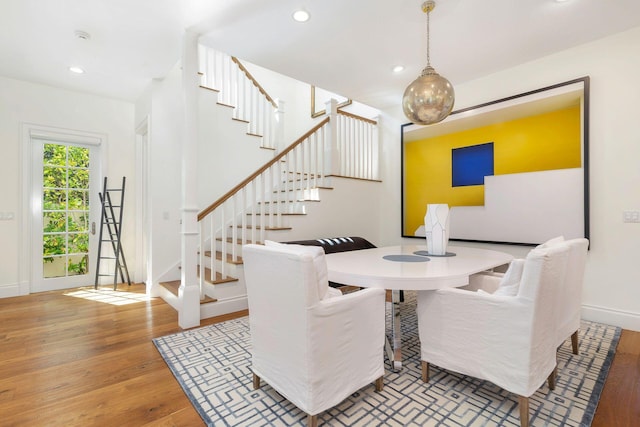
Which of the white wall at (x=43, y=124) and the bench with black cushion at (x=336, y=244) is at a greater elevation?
the white wall at (x=43, y=124)

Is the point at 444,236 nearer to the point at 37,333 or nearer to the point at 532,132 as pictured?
the point at 532,132

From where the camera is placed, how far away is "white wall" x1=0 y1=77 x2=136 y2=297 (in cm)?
379

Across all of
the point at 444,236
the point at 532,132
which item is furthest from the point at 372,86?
the point at 444,236

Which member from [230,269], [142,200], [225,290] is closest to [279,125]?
[142,200]

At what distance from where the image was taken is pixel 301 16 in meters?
2.56

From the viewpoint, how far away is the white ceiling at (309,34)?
8.04ft

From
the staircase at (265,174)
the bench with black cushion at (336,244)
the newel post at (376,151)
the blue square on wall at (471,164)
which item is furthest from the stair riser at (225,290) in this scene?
the blue square on wall at (471,164)

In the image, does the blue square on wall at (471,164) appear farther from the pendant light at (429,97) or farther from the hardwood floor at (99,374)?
the hardwood floor at (99,374)

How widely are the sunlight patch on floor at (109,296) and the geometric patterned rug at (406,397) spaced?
1.76 m

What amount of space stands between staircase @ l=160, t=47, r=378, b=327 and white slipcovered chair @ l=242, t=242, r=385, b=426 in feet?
5.50

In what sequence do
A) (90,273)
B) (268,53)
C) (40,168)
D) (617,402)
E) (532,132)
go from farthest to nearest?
(90,273) → (40,168) → (532,132) → (268,53) → (617,402)

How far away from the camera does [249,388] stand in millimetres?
1821

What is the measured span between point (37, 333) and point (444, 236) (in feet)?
11.8

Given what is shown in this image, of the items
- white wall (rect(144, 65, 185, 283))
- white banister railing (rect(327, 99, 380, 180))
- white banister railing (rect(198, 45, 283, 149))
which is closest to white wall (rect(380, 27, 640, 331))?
white banister railing (rect(327, 99, 380, 180))
